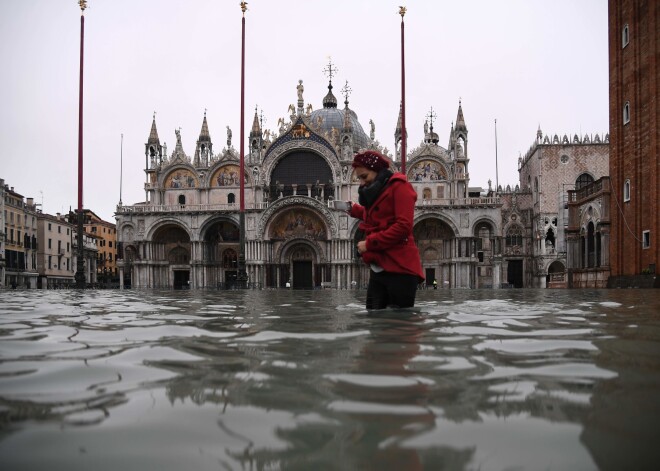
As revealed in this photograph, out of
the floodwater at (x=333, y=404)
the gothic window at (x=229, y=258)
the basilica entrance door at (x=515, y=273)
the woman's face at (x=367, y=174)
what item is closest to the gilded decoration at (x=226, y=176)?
the gothic window at (x=229, y=258)

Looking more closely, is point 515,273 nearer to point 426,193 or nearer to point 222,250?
point 426,193

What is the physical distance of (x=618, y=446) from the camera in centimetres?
164

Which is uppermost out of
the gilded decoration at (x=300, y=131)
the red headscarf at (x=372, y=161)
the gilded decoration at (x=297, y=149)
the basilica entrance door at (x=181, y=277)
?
the gilded decoration at (x=300, y=131)

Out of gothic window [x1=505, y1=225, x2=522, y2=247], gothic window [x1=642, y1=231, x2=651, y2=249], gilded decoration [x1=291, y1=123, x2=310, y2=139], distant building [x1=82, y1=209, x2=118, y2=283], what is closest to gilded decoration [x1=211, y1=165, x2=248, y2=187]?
gilded decoration [x1=291, y1=123, x2=310, y2=139]

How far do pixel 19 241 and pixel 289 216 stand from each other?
29304 millimetres

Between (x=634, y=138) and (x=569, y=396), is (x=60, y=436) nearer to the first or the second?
(x=569, y=396)

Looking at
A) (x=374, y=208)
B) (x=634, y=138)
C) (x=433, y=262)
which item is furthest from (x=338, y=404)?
(x=433, y=262)

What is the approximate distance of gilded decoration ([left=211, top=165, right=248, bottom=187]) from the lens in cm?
4575

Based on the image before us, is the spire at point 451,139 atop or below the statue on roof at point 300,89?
below

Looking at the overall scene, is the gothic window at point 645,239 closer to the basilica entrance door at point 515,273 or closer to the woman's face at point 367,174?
the woman's face at point 367,174

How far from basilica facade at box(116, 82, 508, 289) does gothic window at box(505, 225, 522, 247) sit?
622 cm

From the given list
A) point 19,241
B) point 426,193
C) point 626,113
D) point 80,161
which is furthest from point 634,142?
point 19,241

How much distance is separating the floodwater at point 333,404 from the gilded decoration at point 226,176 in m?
42.4

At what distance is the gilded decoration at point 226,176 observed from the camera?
45750 mm
